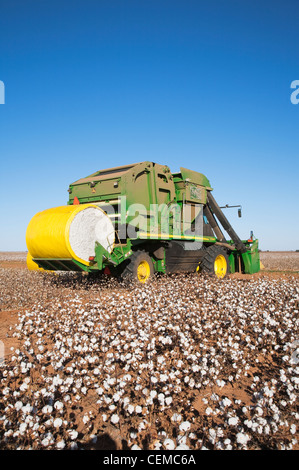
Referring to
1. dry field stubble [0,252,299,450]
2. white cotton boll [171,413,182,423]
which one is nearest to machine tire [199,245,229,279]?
dry field stubble [0,252,299,450]

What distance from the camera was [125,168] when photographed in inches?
451

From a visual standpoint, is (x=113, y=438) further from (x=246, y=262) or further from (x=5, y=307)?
(x=246, y=262)

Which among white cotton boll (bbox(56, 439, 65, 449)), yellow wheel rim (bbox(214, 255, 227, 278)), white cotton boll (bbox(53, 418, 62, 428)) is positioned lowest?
white cotton boll (bbox(56, 439, 65, 449))

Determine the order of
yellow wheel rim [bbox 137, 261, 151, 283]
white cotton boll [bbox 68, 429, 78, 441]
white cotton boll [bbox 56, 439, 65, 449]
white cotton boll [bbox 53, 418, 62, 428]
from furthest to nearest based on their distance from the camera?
1. yellow wheel rim [bbox 137, 261, 151, 283]
2. white cotton boll [bbox 53, 418, 62, 428]
3. white cotton boll [bbox 68, 429, 78, 441]
4. white cotton boll [bbox 56, 439, 65, 449]

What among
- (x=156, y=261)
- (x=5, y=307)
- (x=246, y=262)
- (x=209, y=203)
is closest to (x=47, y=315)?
(x=5, y=307)

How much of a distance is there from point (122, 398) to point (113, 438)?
581 mm

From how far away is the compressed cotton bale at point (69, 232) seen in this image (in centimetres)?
838

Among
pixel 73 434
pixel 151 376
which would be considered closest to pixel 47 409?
pixel 73 434

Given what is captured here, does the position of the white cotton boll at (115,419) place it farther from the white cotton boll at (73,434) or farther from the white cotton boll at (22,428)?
the white cotton boll at (22,428)

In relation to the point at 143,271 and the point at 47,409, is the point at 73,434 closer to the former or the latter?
the point at 47,409

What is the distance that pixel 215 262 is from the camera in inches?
590

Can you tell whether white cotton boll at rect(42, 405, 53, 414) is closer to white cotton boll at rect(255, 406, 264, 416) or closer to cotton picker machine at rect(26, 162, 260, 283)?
white cotton boll at rect(255, 406, 264, 416)

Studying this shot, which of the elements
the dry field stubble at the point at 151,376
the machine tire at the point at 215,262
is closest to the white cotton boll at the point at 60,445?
the dry field stubble at the point at 151,376

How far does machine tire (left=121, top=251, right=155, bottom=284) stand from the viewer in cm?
1001
